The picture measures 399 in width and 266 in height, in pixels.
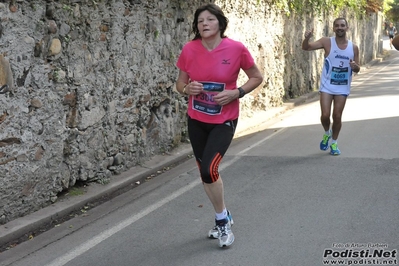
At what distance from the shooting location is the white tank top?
9.57 m

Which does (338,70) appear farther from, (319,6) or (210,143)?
(319,6)

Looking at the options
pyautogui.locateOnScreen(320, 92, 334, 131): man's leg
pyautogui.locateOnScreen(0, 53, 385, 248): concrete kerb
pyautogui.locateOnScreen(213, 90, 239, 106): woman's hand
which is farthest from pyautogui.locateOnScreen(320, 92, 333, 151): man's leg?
pyautogui.locateOnScreen(213, 90, 239, 106): woman's hand

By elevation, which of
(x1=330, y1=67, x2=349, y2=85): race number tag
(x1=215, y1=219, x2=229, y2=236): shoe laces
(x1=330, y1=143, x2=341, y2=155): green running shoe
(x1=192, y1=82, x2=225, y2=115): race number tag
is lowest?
(x1=330, y1=143, x2=341, y2=155): green running shoe

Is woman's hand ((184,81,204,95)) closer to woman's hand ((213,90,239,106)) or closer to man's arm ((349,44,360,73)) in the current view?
woman's hand ((213,90,239,106))

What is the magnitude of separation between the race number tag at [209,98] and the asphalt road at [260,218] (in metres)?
1.14

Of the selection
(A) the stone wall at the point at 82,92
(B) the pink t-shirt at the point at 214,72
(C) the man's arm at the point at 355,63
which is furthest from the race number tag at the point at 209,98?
(C) the man's arm at the point at 355,63

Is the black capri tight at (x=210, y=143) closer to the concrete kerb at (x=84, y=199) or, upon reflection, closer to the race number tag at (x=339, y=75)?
the concrete kerb at (x=84, y=199)

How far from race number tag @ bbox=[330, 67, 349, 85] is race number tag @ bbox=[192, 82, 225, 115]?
14.5ft

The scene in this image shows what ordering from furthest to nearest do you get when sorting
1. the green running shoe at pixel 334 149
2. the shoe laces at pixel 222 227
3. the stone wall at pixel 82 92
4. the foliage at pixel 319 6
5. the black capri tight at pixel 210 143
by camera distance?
the foliage at pixel 319 6
the green running shoe at pixel 334 149
the stone wall at pixel 82 92
the shoe laces at pixel 222 227
the black capri tight at pixel 210 143

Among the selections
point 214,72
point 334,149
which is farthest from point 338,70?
point 214,72

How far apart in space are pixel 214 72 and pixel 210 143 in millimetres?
590

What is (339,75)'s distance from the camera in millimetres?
9609

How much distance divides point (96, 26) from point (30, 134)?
181 cm

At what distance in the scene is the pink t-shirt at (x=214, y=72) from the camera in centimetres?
556
